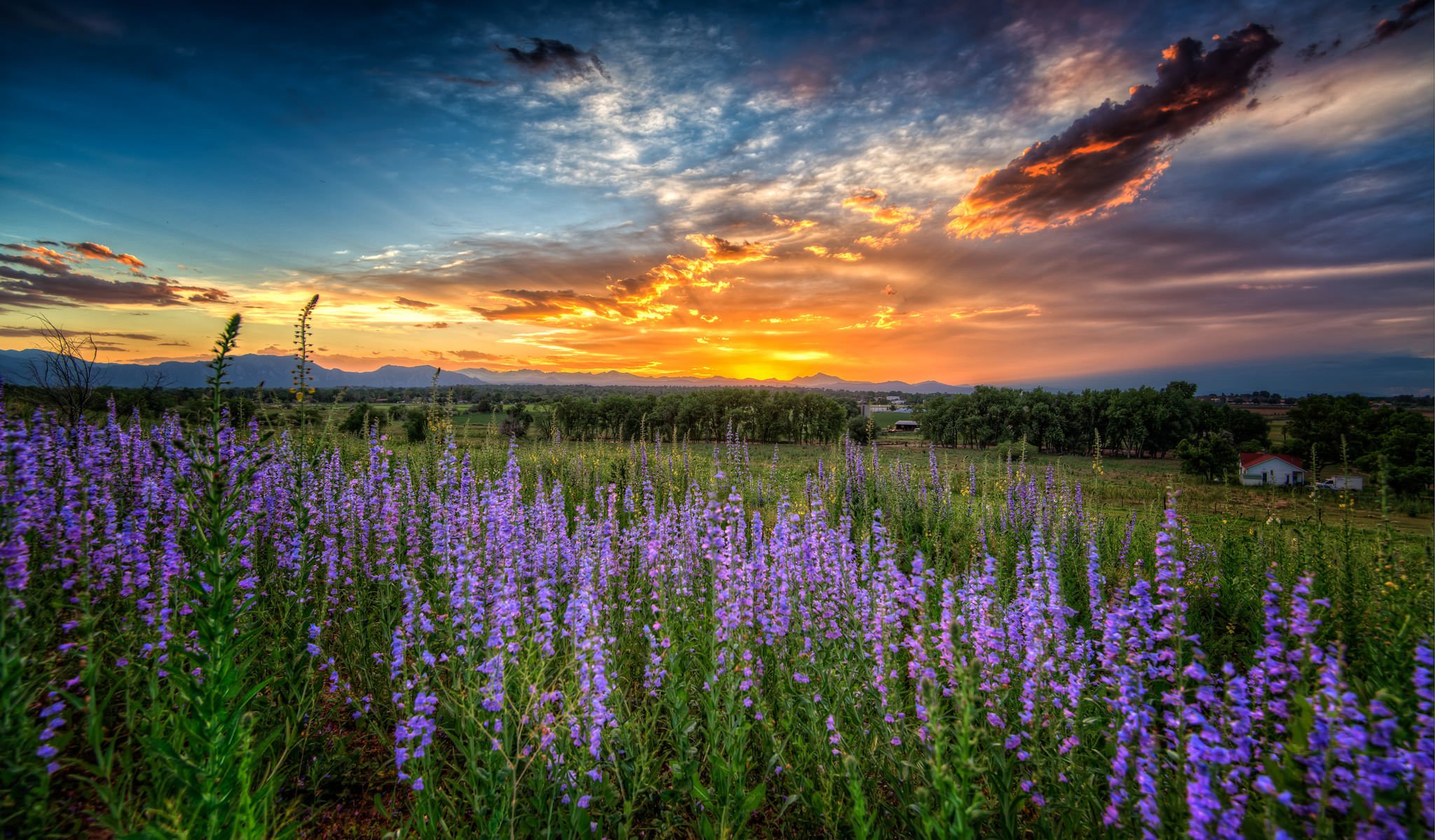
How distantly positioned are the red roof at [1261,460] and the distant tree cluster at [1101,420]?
12329 millimetres

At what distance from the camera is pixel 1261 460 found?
3145 centimetres

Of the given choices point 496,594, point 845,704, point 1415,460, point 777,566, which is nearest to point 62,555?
point 496,594

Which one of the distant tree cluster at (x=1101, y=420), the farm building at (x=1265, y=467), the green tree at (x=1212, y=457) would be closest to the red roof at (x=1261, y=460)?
the farm building at (x=1265, y=467)

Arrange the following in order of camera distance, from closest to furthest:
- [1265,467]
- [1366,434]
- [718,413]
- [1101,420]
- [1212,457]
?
[1366,434] < [1265,467] < [1212,457] < [1101,420] < [718,413]

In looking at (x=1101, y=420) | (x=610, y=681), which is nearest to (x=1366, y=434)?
(x=1101, y=420)

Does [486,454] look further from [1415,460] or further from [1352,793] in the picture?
[1415,460]

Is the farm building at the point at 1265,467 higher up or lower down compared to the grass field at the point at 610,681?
lower down

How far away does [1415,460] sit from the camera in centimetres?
2039

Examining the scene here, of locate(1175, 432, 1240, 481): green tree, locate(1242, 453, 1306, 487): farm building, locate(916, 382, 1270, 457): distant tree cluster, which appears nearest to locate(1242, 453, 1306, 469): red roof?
locate(1242, 453, 1306, 487): farm building

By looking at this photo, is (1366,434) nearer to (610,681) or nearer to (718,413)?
(610,681)

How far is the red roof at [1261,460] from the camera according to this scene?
30230 mm

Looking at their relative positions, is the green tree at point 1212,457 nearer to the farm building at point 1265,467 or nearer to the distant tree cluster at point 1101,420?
the farm building at point 1265,467

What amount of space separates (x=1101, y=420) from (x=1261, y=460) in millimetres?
16767

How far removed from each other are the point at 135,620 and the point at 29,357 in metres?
11.7
